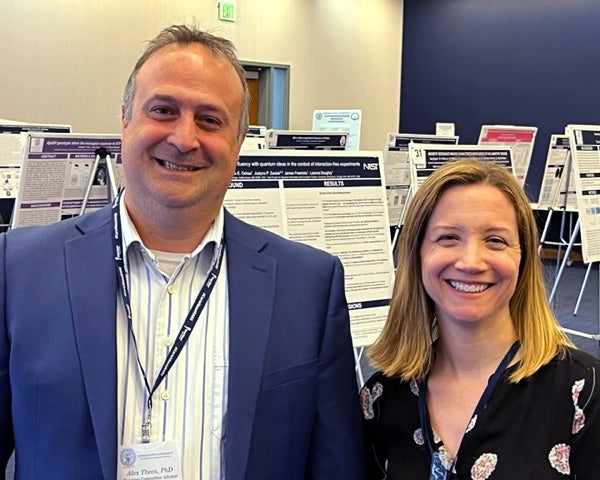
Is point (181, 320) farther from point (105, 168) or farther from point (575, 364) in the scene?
point (105, 168)

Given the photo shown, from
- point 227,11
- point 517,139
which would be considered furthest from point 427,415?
point 227,11

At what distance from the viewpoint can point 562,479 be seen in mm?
1482

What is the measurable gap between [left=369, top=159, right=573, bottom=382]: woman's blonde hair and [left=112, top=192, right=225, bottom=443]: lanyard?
1.59 ft

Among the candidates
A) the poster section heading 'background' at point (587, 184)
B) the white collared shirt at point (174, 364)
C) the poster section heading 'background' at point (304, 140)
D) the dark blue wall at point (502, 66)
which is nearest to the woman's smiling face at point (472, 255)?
the white collared shirt at point (174, 364)

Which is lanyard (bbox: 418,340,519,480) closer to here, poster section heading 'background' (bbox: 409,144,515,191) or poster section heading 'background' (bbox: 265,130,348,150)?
poster section heading 'background' (bbox: 409,144,515,191)

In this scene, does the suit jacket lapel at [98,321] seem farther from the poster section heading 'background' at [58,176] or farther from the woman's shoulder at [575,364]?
the poster section heading 'background' at [58,176]

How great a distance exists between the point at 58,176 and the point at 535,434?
3671mm

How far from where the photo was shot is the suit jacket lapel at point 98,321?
50.1 inches

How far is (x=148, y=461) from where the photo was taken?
134 cm

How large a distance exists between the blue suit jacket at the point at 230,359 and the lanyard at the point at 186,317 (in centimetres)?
2

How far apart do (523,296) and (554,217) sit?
894 centimetres

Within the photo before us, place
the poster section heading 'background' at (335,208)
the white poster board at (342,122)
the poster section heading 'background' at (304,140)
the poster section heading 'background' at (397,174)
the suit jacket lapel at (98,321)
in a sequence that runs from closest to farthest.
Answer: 1. the suit jacket lapel at (98,321)
2. the poster section heading 'background' at (335,208)
3. the poster section heading 'background' at (304,140)
4. the poster section heading 'background' at (397,174)
5. the white poster board at (342,122)

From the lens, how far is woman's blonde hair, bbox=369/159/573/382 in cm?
163

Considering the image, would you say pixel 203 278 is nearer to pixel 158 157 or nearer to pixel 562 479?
pixel 158 157
